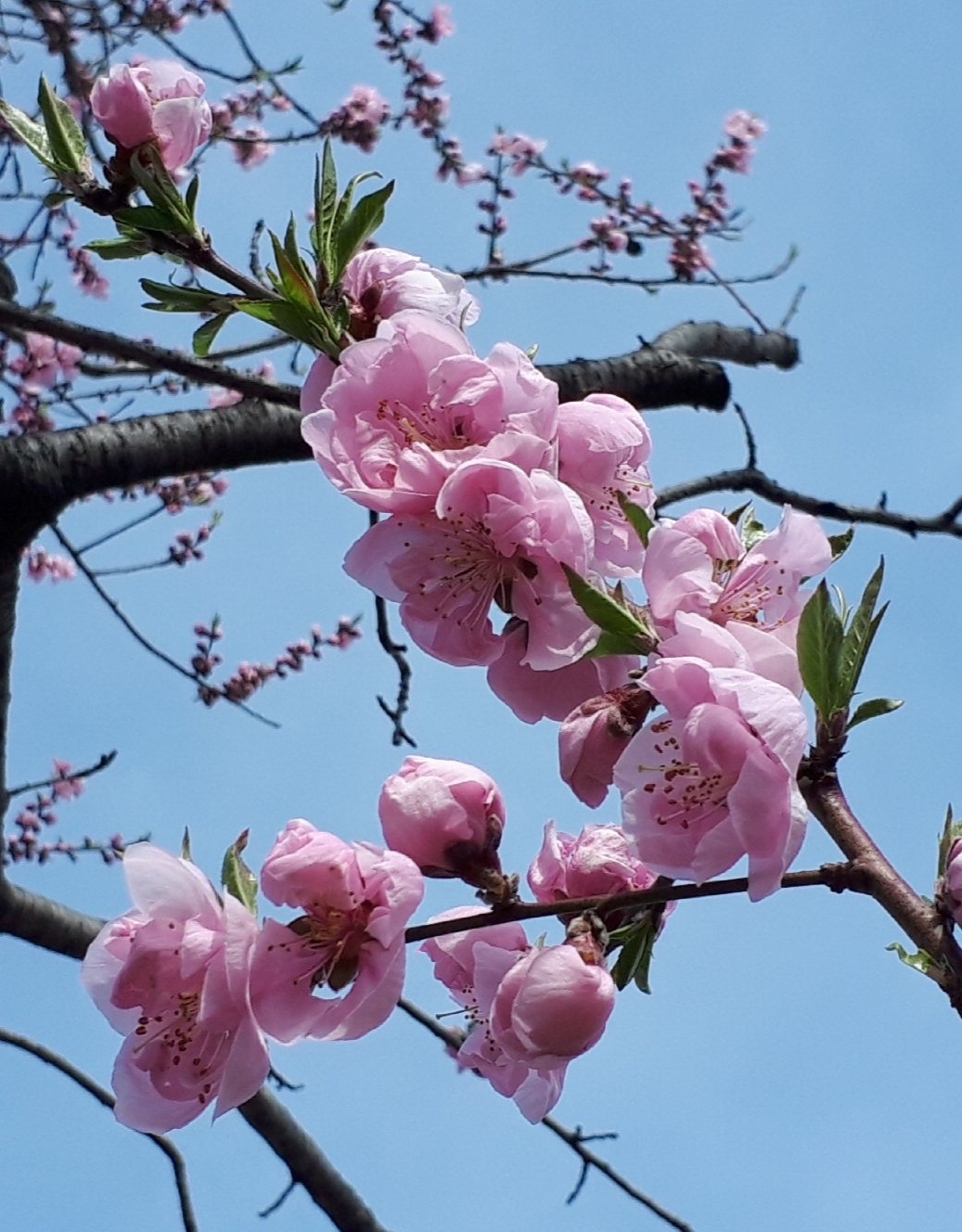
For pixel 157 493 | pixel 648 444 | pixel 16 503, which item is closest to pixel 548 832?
pixel 648 444

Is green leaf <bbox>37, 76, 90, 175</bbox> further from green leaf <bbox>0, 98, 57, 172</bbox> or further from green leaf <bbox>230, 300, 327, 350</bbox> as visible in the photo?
green leaf <bbox>230, 300, 327, 350</bbox>

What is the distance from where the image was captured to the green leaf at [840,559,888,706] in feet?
2.68

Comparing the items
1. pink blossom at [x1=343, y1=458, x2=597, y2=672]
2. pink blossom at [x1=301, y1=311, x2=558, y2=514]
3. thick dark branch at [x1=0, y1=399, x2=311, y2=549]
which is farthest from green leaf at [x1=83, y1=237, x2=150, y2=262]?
thick dark branch at [x1=0, y1=399, x2=311, y2=549]

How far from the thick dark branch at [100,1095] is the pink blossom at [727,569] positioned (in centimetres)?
232

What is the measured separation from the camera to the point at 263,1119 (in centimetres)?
283

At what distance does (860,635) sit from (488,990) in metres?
0.40

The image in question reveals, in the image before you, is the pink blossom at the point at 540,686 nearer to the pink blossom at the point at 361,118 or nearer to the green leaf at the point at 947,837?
the green leaf at the point at 947,837

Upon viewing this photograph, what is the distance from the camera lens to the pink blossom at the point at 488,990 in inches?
35.8

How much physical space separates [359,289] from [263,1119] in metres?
2.40

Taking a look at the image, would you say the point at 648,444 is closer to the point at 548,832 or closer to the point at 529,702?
the point at 529,702

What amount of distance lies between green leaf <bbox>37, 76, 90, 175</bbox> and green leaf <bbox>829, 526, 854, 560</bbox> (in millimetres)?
814

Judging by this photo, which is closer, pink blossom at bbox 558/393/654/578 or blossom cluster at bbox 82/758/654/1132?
blossom cluster at bbox 82/758/654/1132

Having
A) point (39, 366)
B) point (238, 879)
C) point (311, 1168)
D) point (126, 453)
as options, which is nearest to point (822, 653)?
point (238, 879)

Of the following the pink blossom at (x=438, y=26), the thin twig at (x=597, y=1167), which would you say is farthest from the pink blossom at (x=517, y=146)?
the thin twig at (x=597, y=1167)
